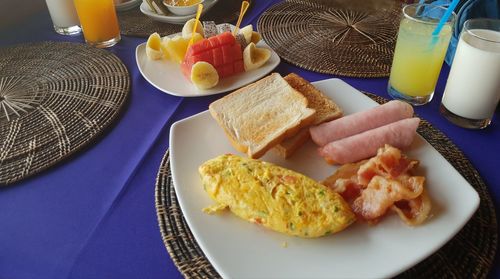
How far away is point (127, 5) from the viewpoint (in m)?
1.71

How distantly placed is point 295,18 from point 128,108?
0.82m

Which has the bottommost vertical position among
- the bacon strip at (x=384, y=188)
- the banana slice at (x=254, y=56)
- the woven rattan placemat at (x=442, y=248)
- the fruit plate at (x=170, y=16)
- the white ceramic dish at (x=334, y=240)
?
the woven rattan placemat at (x=442, y=248)

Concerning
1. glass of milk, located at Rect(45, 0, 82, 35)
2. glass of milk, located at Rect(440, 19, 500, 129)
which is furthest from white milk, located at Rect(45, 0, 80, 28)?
glass of milk, located at Rect(440, 19, 500, 129)

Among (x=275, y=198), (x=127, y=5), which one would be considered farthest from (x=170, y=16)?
(x=275, y=198)

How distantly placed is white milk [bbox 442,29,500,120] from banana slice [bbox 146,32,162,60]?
3.01ft

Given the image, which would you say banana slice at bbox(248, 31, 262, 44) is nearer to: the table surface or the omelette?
the table surface

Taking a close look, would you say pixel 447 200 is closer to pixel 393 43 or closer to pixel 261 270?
pixel 261 270

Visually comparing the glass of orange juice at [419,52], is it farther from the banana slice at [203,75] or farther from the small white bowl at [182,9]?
the small white bowl at [182,9]

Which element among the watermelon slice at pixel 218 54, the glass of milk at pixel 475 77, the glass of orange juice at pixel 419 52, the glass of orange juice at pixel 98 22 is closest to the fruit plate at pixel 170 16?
the glass of orange juice at pixel 98 22

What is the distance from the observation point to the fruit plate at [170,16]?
5.07ft

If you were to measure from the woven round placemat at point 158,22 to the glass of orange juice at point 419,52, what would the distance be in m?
0.76

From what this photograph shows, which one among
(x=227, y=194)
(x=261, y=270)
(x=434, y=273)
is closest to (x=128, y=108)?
(x=227, y=194)

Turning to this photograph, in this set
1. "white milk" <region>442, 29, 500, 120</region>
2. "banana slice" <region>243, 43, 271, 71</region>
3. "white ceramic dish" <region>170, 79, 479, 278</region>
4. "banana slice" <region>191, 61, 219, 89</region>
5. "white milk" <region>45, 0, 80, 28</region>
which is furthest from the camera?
"white milk" <region>45, 0, 80, 28</region>

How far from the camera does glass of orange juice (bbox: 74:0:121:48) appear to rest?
1400 millimetres
